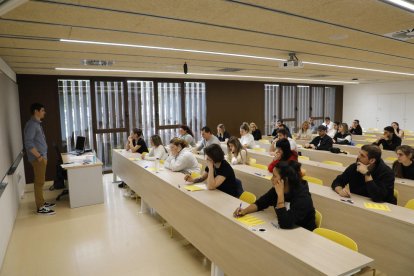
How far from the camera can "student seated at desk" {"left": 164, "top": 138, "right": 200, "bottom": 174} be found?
168 inches

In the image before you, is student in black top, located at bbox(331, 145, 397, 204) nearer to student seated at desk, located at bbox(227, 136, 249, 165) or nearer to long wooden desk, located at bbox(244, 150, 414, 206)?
long wooden desk, located at bbox(244, 150, 414, 206)

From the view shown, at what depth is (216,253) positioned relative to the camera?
2.59 metres

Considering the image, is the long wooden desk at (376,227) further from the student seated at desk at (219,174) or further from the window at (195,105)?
the window at (195,105)

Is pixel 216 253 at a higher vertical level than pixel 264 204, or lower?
lower

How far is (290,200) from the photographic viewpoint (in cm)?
233

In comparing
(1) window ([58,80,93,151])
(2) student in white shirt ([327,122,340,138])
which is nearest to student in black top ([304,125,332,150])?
(2) student in white shirt ([327,122,340,138])

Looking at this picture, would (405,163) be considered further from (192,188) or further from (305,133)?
(305,133)

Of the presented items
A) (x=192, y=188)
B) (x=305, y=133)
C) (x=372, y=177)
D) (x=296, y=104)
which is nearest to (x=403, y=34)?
(x=372, y=177)

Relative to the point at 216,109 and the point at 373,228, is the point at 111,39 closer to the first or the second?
the point at 373,228

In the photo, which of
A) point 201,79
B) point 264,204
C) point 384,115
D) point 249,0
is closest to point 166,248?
point 264,204

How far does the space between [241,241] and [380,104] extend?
1131cm

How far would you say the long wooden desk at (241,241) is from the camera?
172 centimetres

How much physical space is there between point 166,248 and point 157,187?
848mm

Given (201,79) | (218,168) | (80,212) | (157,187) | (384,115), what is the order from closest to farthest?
(218,168) → (157,187) → (80,212) → (201,79) → (384,115)
